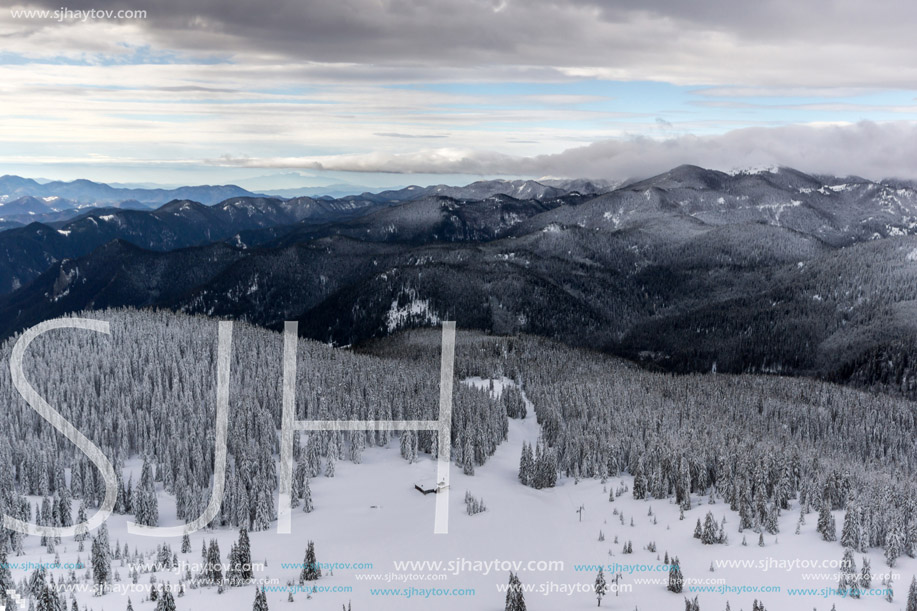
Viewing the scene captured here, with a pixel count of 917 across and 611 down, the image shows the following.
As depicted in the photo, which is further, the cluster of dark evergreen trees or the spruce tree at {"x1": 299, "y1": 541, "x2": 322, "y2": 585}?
the cluster of dark evergreen trees

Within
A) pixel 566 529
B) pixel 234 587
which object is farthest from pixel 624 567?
pixel 234 587

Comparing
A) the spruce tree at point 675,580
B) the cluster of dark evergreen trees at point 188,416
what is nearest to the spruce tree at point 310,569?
the cluster of dark evergreen trees at point 188,416

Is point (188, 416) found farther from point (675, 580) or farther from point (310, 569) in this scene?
point (675, 580)

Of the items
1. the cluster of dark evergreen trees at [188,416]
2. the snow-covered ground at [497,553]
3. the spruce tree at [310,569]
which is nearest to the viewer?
the snow-covered ground at [497,553]

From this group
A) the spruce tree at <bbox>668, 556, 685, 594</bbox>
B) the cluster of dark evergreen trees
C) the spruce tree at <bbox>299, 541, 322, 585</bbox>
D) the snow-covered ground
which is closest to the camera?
the snow-covered ground

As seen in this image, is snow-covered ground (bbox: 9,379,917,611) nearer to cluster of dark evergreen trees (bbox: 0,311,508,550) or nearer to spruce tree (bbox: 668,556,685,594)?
spruce tree (bbox: 668,556,685,594)

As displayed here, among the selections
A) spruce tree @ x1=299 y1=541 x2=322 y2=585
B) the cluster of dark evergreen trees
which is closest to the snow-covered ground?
spruce tree @ x1=299 y1=541 x2=322 y2=585

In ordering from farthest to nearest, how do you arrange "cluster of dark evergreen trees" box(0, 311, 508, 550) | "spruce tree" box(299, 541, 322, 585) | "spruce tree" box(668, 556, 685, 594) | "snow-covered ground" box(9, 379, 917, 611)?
"cluster of dark evergreen trees" box(0, 311, 508, 550) < "spruce tree" box(299, 541, 322, 585) < "spruce tree" box(668, 556, 685, 594) < "snow-covered ground" box(9, 379, 917, 611)

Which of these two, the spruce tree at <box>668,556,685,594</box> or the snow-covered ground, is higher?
the spruce tree at <box>668,556,685,594</box>

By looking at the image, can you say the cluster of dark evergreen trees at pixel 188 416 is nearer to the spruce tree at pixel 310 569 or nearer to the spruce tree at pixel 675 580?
the spruce tree at pixel 310 569
